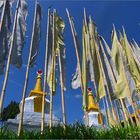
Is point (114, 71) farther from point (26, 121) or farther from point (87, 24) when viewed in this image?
point (26, 121)

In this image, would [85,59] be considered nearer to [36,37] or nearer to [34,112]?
[36,37]

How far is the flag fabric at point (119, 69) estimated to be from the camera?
12.9 meters

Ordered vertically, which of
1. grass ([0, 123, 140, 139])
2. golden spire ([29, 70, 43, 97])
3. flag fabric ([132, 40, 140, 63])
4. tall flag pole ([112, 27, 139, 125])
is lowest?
grass ([0, 123, 140, 139])

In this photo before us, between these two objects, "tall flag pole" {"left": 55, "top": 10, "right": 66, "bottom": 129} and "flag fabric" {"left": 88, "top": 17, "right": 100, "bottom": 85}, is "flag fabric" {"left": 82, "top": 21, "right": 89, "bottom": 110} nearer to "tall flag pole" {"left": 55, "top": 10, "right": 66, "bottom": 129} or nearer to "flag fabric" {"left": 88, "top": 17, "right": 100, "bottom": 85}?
"flag fabric" {"left": 88, "top": 17, "right": 100, "bottom": 85}

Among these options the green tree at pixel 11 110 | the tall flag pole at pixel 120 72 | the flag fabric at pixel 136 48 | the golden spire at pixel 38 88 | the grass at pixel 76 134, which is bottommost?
the grass at pixel 76 134

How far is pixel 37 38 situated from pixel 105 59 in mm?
3572

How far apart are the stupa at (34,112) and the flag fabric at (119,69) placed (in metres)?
7.01

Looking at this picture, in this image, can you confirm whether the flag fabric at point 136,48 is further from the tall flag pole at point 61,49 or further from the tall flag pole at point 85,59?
the tall flag pole at point 61,49

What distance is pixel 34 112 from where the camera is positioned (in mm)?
20156

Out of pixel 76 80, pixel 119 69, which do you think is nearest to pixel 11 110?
pixel 76 80

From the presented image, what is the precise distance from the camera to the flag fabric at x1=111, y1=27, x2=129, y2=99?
12.9 metres

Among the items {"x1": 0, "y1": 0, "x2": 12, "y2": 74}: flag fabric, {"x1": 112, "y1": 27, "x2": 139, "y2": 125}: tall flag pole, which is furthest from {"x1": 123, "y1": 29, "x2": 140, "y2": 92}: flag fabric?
{"x1": 0, "y1": 0, "x2": 12, "y2": 74}: flag fabric

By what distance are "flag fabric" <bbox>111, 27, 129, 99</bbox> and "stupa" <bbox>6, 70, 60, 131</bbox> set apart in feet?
23.0

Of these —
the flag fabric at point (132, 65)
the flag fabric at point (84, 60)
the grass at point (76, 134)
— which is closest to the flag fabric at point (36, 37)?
the flag fabric at point (84, 60)
